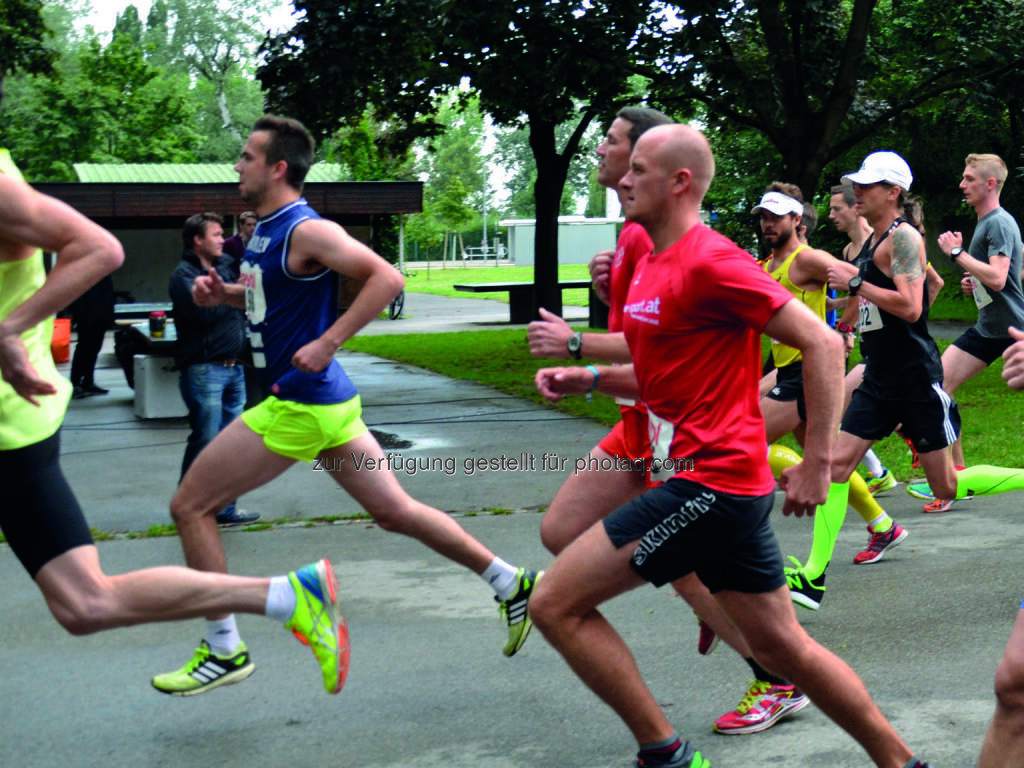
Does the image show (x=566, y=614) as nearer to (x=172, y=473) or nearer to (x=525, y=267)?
(x=172, y=473)

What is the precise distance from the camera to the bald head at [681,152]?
351 cm

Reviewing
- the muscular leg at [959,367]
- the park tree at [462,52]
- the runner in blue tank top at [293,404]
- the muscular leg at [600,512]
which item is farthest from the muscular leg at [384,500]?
the park tree at [462,52]

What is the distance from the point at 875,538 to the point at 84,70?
46.6 meters

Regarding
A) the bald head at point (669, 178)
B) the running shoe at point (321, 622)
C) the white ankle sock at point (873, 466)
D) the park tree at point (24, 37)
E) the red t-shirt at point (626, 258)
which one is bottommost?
the white ankle sock at point (873, 466)

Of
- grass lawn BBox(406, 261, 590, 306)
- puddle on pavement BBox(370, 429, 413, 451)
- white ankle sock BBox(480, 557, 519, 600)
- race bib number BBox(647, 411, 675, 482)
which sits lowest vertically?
grass lawn BBox(406, 261, 590, 306)

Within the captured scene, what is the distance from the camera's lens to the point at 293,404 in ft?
15.0

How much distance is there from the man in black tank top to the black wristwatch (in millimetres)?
2230

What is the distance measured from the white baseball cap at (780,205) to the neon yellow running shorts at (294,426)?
2929 mm

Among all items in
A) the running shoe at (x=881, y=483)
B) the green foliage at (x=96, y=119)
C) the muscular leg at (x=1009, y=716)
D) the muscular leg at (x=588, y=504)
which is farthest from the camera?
the green foliage at (x=96, y=119)

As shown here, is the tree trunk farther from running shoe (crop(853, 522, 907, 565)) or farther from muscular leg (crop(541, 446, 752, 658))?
muscular leg (crop(541, 446, 752, 658))

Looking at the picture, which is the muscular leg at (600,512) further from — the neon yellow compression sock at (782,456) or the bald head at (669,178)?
the neon yellow compression sock at (782,456)

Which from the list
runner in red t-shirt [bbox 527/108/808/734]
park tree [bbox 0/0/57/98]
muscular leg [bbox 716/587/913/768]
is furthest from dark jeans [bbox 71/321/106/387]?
muscular leg [bbox 716/587/913/768]

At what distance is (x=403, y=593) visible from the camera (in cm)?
608

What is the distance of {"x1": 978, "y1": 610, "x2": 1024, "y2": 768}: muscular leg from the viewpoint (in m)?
2.96
